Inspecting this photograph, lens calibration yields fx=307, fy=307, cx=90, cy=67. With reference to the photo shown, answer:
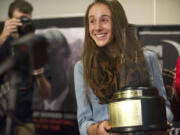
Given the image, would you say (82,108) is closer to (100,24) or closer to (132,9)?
(100,24)

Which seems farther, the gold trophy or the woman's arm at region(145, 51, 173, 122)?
the woman's arm at region(145, 51, 173, 122)

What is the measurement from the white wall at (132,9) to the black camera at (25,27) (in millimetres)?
228

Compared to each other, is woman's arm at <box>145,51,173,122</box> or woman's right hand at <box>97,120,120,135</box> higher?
woman's arm at <box>145,51,173,122</box>

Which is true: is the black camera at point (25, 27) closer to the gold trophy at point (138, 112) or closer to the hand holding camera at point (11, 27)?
the hand holding camera at point (11, 27)

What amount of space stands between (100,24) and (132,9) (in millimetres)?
227

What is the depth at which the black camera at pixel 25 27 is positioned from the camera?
65 centimetres

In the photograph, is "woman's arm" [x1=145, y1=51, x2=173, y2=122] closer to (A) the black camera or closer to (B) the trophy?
(B) the trophy

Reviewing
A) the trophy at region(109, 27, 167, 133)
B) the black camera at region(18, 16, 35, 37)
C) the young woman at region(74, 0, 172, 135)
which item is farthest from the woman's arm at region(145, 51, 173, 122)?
the black camera at region(18, 16, 35, 37)

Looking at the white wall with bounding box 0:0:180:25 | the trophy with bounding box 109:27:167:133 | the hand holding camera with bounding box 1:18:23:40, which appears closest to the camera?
the trophy with bounding box 109:27:167:133

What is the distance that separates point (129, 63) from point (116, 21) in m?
0.11

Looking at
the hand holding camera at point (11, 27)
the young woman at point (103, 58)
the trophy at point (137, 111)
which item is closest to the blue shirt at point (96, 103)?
the young woman at point (103, 58)

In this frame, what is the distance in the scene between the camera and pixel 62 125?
1086 mm

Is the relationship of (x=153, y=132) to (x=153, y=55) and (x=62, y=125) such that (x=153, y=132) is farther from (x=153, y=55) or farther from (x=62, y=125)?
(x=62, y=125)

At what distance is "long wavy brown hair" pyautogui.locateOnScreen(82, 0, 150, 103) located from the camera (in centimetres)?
73
